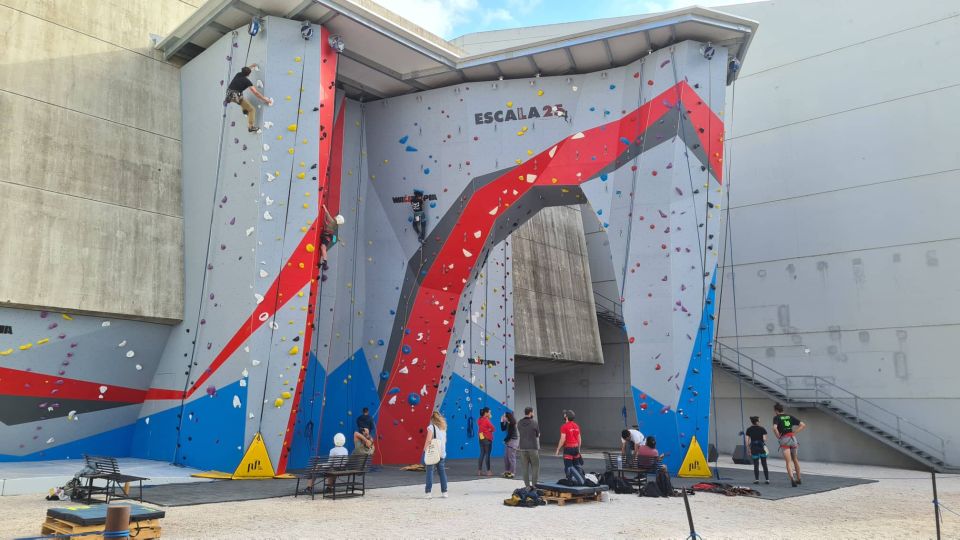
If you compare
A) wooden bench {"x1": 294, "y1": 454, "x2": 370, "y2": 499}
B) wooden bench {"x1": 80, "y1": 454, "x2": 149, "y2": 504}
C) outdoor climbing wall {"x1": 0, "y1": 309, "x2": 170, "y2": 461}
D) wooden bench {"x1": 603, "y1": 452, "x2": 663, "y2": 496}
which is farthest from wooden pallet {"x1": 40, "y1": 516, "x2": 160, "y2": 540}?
outdoor climbing wall {"x1": 0, "y1": 309, "x2": 170, "y2": 461}

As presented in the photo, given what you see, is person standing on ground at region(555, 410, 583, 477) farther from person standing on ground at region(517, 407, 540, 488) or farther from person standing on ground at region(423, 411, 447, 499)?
person standing on ground at region(423, 411, 447, 499)

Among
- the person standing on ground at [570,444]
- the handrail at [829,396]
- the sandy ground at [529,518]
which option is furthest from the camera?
the handrail at [829,396]

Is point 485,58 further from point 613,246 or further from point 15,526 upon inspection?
point 15,526

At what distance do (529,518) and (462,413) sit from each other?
11.0 meters

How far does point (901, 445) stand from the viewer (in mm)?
18359

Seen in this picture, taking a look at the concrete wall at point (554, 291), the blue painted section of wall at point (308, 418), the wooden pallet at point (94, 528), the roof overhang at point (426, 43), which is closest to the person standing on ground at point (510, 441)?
the blue painted section of wall at point (308, 418)

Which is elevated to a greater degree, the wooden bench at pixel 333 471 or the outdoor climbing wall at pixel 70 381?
the outdoor climbing wall at pixel 70 381

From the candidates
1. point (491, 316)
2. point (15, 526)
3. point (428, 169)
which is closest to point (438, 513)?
point (15, 526)

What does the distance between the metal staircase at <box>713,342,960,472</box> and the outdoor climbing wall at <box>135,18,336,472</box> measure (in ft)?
41.9

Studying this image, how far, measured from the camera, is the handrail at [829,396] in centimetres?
1858

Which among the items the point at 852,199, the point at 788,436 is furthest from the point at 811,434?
the point at 788,436

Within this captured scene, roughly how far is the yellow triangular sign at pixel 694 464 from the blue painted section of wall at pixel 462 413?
23.5ft

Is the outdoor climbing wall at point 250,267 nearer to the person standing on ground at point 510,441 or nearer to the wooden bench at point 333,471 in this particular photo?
the wooden bench at point 333,471

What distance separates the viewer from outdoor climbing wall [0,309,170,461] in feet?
43.1
